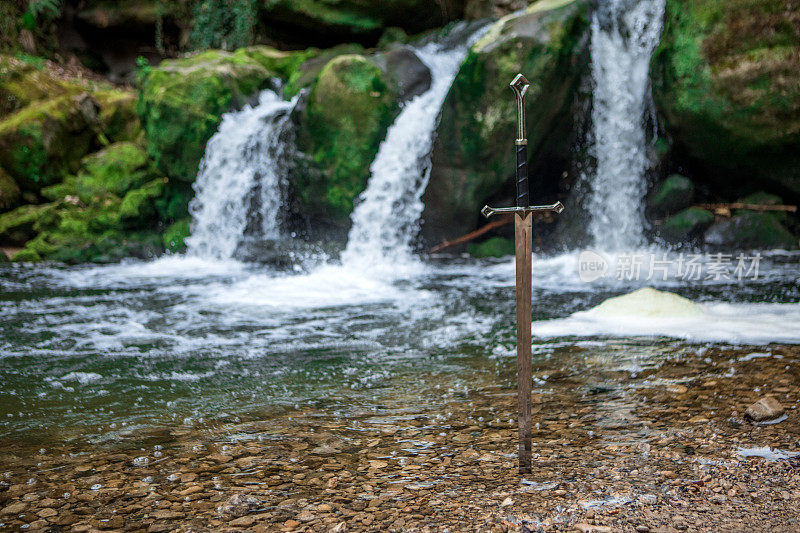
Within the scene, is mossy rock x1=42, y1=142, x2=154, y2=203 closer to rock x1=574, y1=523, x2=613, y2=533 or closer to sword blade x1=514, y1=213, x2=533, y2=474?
sword blade x1=514, y1=213, x2=533, y2=474

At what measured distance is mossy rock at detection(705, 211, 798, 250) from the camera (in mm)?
9258

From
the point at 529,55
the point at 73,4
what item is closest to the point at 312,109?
the point at 529,55

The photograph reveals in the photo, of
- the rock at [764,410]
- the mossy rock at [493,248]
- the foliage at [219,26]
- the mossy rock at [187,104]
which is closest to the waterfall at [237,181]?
the mossy rock at [187,104]

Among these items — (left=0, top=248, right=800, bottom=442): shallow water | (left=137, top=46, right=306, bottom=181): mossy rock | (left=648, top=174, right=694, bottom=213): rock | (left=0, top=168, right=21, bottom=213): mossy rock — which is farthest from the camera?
(left=0, top=168, right=21, bottom=213): mossy rock

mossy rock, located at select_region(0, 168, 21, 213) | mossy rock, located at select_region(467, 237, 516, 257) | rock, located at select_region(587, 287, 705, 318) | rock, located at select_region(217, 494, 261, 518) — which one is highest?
mossy rock, located at select_region(0, 168, 21, 213)

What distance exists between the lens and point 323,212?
11312 millimetres

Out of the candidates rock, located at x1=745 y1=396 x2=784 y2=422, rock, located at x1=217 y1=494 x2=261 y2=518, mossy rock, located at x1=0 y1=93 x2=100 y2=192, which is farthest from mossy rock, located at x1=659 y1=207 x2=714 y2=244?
mossy rock, located at x1=0 y1=93 x2=100 y2=192

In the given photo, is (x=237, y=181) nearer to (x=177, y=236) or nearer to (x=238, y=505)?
(x=177, y=236)

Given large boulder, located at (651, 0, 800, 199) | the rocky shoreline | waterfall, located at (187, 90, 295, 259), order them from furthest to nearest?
waterfall, located at (187, 90, 295, 259) → large boulder, located at (651, 0, 800, 199) → the rocky shoreline

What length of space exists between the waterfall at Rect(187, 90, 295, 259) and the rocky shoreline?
8494 millimetres

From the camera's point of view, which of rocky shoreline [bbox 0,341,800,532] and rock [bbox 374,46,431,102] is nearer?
rocky shoreline [bbox 0,341,800,532]

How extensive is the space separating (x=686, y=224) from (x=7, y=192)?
43.1 ft

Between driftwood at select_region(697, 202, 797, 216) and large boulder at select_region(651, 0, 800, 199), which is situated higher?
large boulder at select_region(651, 0, 800, 199)

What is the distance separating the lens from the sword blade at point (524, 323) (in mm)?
2561
